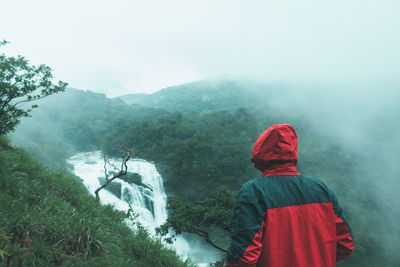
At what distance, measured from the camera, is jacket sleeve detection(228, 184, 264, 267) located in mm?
1371

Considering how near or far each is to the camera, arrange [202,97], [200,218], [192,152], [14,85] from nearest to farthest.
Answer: [14,85] < [200,218] < [192,152] < [202,97]

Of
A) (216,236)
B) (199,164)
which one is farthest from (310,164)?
(216,236)

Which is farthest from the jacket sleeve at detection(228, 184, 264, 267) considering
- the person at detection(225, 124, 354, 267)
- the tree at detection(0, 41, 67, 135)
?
the tree at detection(0, 41, 67, 135)

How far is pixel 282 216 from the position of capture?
1451mm

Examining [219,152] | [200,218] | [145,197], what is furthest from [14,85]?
[219,152]

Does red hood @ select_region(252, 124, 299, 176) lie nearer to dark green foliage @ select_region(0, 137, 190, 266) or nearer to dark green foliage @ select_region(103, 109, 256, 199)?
dark green foliage @ select_region(0, 137, 190, 266)

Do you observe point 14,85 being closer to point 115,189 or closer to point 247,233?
point 247,233

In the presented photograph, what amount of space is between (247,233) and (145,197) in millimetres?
20810

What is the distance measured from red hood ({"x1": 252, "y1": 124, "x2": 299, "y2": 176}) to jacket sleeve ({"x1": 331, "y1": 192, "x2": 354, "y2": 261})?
40cm

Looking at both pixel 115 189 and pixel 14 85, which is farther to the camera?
pixel 115 189

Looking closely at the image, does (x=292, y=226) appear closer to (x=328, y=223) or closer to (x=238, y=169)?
(x=328, y=223)

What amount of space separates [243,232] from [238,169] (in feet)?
116

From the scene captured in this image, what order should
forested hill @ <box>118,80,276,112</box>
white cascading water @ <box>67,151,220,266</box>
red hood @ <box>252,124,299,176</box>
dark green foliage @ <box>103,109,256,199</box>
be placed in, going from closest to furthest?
red hood @ <box>252,124,299,176</box>
white cascading water @ <box>67,151,220,266</box>
dark green foliage @ <box>103,109,256,199</box>
forested hill @ <box>118,80,276,112</box>

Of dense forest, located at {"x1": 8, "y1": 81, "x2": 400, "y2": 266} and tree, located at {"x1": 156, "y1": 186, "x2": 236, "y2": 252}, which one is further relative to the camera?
dense forest, located at {"x1": 8, "y1": 81, "x2": 400, "y2": 266}
